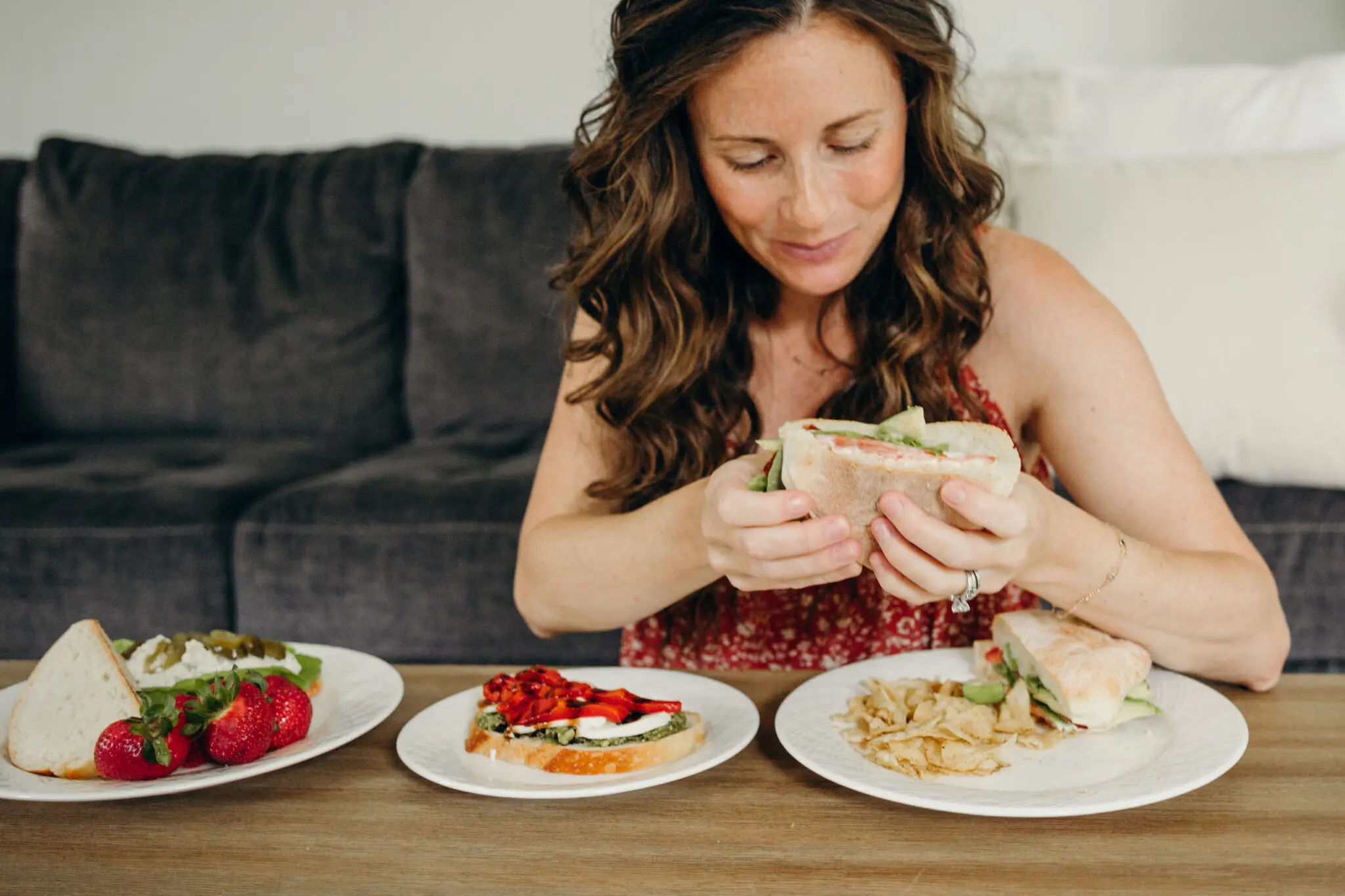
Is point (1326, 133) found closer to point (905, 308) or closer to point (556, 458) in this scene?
point (905, 308)

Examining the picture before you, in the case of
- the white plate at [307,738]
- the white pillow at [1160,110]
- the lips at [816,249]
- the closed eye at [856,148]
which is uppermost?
the white pillow at [1160,110]

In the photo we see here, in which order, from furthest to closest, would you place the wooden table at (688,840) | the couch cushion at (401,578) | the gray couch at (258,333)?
1. the gray couch at (258,333)
2. the couch cushion at (401,578)
3. the wooden table at (688,840)

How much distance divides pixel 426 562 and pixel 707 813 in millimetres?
1421

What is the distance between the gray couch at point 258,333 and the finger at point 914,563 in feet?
4.77

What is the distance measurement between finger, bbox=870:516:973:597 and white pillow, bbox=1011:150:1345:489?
4.47 ft

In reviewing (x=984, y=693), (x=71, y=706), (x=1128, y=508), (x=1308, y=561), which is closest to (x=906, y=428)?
(x=984, y=693)

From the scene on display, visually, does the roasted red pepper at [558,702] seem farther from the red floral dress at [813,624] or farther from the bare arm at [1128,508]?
the red floral dress at [813,624]

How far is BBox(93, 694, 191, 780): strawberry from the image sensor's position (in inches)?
38.2

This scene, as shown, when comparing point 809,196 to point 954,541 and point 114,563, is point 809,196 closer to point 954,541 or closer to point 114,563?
point 954,541

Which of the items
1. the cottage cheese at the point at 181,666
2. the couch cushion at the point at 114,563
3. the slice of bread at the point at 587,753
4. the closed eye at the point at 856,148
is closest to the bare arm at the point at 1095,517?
the slice of bread at the point at 587,753

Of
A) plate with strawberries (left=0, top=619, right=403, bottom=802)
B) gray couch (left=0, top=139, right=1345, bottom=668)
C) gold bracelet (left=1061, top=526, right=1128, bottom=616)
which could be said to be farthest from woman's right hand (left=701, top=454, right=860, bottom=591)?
gray couch (left=0, top=139, right=1345, bottom=668)

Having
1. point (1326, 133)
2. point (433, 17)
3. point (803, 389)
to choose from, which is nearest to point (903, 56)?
point (803, 389)

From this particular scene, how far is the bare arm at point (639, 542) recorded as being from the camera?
98 centimetres

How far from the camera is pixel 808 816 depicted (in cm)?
91
